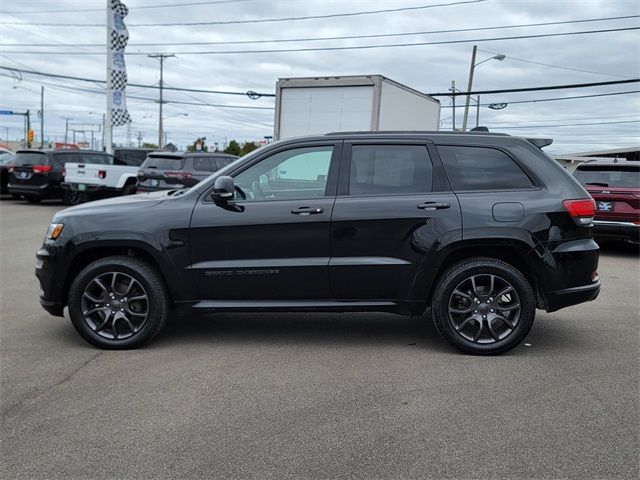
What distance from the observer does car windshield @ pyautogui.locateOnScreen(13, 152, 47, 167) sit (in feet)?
59.4

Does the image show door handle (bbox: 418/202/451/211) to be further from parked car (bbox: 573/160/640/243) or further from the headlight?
parked car (bbox: 573/160/640/243)

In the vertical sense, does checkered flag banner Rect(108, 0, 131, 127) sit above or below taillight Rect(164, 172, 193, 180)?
above

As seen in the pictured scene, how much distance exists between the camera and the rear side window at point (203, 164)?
1545 cm

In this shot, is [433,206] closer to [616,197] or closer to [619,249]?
[616,197]

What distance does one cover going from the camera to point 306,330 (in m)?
5.61

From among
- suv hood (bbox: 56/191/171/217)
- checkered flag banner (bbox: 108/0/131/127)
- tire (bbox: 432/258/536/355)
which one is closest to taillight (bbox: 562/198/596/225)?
tire (bbox: 432/258/536/355)

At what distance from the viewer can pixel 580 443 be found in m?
3.33

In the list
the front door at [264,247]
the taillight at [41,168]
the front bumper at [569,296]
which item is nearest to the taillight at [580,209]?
the front bumper at [569,296]

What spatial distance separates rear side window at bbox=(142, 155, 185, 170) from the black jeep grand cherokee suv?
34.0ft

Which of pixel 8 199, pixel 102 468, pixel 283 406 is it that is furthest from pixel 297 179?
pixel 8 199

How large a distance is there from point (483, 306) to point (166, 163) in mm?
11948

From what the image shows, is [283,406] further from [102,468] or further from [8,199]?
[8,199]

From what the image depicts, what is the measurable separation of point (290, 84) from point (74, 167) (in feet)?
23.8

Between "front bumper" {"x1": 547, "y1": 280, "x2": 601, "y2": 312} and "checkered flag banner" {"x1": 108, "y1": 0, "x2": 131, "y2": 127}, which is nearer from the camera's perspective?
"front bumper" {"x1": 547, "y1": 280, "x2": 601, "y2": 312}
